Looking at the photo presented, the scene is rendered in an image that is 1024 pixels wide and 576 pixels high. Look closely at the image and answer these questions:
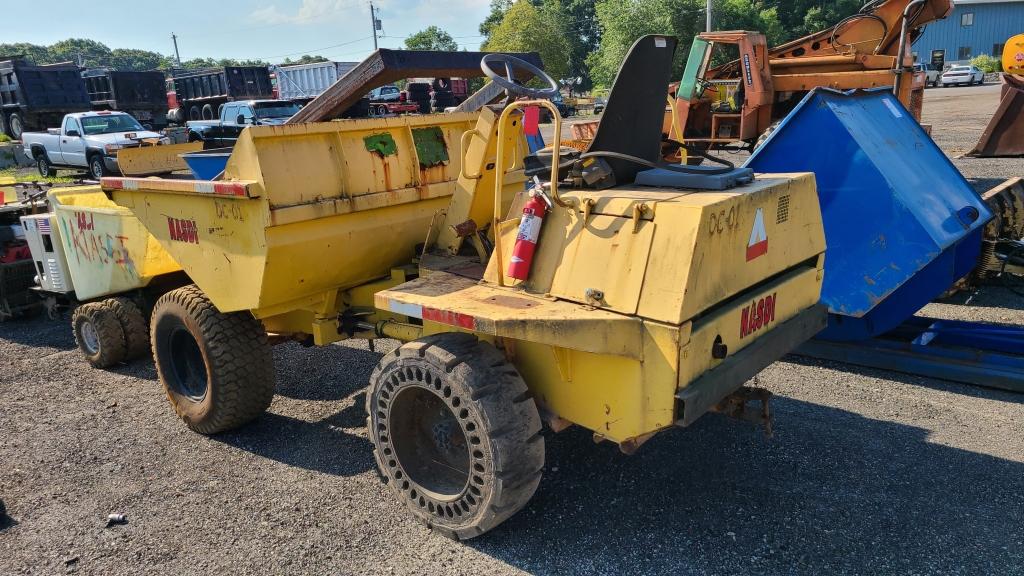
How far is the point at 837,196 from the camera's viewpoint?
5.10 meters

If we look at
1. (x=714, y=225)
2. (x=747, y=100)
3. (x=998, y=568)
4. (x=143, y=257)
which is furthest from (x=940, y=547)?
(x=747, y=100)

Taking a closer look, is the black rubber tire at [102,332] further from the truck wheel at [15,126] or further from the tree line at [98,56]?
the tree line at [98,56]

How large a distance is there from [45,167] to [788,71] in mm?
19442

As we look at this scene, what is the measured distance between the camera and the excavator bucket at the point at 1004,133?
37.9ft

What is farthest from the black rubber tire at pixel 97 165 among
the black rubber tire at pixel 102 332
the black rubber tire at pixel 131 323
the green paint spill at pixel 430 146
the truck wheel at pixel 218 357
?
the green paint spill at pixel 430 146

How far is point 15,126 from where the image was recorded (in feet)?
84.5

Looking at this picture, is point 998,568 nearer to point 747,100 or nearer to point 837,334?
point 837,334

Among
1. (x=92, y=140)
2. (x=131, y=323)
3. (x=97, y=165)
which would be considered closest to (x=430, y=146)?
(x=131, y=323)

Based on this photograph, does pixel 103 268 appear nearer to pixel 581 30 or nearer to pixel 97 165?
pixel 97 165

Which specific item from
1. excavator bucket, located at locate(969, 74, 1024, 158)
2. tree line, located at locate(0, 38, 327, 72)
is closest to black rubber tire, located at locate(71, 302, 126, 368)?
excavator bucket, located at locate(969, 74, 1024, 158)

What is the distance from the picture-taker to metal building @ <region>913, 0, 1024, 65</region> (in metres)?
55.5

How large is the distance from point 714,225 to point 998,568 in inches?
76.4

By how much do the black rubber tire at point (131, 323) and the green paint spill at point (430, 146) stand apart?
10.2ft

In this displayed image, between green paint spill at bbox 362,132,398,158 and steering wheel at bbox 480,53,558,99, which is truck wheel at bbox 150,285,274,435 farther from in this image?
steering wheel at bbox 480,53,558,99
